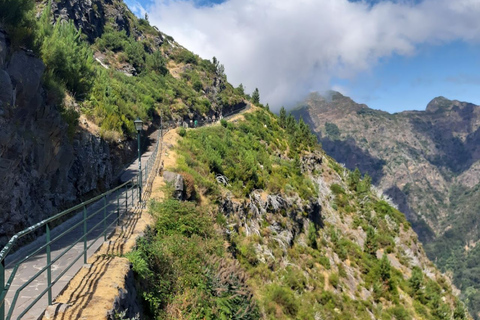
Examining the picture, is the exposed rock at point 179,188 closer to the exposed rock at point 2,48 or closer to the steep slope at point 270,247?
the steep slope at point 270,247

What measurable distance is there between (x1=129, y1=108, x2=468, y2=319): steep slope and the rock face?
11.0 ft

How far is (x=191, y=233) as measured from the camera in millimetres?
10031

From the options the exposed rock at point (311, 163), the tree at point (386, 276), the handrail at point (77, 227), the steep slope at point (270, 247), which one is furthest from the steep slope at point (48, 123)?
the tree at point (386, 276)

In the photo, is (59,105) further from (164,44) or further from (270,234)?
(164,44)

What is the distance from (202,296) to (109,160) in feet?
36.0

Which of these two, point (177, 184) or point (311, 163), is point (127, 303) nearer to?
point (177, 184)

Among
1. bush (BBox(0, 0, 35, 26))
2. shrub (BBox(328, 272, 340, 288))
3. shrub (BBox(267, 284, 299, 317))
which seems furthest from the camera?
shrub (BBox(328, 272, 340, 288))

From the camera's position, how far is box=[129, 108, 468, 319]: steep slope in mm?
7512

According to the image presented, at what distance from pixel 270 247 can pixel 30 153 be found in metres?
12.7

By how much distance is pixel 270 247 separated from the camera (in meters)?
17.5

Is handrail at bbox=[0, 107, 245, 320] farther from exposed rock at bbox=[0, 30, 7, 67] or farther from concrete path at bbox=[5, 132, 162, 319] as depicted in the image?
exposed rock at bbox=[0, 30, 7, 67]

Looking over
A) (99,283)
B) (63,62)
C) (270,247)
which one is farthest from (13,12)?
(270,247)

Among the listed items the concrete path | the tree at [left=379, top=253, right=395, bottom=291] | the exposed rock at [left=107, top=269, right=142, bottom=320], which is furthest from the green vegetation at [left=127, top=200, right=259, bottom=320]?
the tree at [left=379, top=253, right=395, bottom=291]

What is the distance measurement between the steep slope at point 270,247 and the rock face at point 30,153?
336 cm
